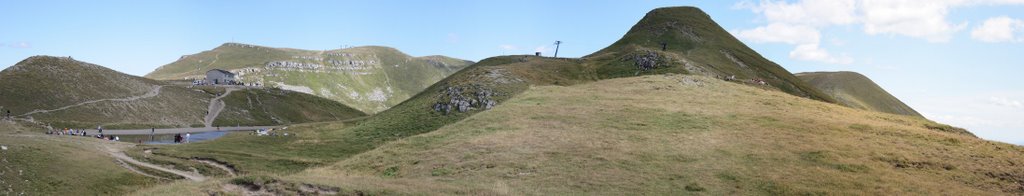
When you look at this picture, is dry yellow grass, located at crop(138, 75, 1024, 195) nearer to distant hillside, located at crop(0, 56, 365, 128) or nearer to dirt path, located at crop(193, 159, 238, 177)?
dirt path, located at crop(193, 159, 238, 177)

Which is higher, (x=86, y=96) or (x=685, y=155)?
(x=86, y=96)

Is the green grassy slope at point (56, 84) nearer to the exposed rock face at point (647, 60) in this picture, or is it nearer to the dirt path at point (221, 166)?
the dirt path at point (221, 166)

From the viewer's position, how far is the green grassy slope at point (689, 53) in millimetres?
111312

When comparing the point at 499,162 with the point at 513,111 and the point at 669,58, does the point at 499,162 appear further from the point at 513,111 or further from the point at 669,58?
the point at 669,58

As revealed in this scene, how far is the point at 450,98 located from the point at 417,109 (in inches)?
243

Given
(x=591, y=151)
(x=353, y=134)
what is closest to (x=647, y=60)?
(x=353, y=134)

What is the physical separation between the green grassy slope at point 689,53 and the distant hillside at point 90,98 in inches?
4075

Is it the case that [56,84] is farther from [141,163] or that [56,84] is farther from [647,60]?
[647,60]

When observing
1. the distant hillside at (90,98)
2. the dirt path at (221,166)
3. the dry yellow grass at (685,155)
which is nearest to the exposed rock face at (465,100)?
the dry yellow grass at (685,155)

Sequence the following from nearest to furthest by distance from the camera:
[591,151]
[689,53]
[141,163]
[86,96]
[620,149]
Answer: [591,151]
[620,149]
[141,163]
[689,53]
[86,96]

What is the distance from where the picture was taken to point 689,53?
137625 millimetres

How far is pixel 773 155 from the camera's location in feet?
155

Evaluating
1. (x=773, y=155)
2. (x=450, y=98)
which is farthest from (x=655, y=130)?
(x=450, y=98)

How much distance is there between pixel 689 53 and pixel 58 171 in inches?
4549
